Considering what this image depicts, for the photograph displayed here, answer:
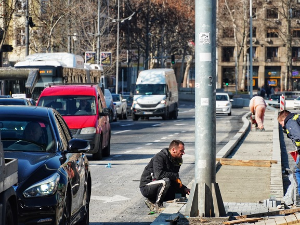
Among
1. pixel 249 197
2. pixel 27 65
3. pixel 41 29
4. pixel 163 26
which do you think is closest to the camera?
pixel 249 197

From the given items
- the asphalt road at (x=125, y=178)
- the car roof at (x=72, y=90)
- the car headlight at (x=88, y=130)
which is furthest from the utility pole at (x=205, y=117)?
the car roof at (x=72, y=90)

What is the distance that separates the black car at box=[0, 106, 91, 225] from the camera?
760 centimetres

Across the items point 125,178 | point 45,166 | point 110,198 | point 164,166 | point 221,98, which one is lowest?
point 221,98

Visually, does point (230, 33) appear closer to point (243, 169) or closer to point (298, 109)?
point (298, 109)

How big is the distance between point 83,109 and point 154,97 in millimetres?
27439

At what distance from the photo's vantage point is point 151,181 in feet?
38.1

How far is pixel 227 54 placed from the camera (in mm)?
126188

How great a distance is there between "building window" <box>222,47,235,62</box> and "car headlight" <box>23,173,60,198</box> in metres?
118

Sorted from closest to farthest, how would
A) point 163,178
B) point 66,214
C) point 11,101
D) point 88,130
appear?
point 66,214, point 163,178, point 11,101, point 88,130

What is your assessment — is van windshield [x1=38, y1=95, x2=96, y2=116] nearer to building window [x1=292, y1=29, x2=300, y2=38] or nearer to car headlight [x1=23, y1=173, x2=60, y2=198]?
car headlight [x1=23, y1=173, x2=60, y2=198]

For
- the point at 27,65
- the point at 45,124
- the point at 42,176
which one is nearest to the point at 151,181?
the point at 45,124

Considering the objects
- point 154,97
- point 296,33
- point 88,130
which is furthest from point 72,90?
point 296,33

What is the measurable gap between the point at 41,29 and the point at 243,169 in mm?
48330

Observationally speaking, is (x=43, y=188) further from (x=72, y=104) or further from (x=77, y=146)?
(x=72, y=104)
